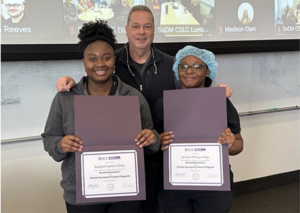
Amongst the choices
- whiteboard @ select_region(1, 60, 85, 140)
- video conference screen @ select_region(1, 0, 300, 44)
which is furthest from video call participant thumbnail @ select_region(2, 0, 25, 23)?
whiteboard @ select_region(1, 60, 85, 140)

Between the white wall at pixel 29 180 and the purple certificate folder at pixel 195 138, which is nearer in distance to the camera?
the purple certificate folder at pixel 195 138

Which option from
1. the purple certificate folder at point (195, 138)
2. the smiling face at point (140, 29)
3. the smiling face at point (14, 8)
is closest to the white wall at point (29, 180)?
the smiling face at point (14, 8)

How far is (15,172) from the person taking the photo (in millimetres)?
2213

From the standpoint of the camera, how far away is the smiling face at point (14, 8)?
6.48ft

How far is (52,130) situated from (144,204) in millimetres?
880

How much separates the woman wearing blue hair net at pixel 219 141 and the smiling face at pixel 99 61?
0.42 meters

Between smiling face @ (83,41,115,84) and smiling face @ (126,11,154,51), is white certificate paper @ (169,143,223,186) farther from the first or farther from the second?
smiling face @ (126,11,154,51)

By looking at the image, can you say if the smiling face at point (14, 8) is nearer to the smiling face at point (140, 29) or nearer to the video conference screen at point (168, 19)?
the video conference screen at point (168, 19)

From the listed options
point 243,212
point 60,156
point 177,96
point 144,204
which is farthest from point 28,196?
point 243,212

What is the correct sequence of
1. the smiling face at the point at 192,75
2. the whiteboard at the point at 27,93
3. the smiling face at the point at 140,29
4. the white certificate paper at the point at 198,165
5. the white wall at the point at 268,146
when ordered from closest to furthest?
the white certificate paper at the point at 198,165 → the smiling face at the point at 192,75 → the smiling face at the point at 140,29 → the whiteboard at the point at 27,93 → the white wall at the point at 268,146

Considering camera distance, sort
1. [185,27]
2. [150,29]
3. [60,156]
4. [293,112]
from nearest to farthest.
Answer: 1. [60,156]
2. [150,29]
3. [185,27]
4. [293,112]

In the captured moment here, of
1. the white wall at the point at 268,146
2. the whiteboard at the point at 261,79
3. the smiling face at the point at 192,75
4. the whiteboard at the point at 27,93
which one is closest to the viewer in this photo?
the smiling face at the point at 192,75

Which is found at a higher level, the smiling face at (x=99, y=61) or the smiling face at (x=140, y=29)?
the smiling face at (x=140, y=29)

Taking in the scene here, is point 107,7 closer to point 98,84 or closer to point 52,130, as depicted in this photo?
point 98,84
